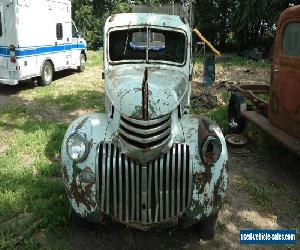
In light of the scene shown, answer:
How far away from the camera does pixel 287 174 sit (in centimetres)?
646

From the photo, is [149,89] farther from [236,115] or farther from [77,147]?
[236,115]

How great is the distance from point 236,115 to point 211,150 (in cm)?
421

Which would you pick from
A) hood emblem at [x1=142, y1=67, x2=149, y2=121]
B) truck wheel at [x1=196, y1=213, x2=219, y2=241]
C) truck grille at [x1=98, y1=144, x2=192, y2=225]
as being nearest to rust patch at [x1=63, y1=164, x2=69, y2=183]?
truck grille at [x1=98, y1=144, x2=192, y2=225]

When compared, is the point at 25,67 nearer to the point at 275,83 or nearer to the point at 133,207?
the point at 275,83

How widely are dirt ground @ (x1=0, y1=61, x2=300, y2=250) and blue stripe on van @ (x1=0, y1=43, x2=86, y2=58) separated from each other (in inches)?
280

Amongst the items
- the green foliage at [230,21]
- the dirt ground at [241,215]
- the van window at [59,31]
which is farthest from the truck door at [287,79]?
the green foliage at [230,21]

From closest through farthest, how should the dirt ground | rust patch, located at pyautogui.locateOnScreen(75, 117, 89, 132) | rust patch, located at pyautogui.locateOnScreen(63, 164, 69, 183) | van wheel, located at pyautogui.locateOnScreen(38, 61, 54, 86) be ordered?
rust patch, located at pyautogui.locateOnScreen(63, 164, 69, 183)
rust patch, located at pyautogui.locateOnScreen(75, 117, 89, 132)
the dirt ground
van wheel, located at pyautogui.locateOnScreen(38, 61, 54, 86)

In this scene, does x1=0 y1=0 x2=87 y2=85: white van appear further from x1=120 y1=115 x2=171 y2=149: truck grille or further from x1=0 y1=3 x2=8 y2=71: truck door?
x1=120 y1=115 x2=171 y2=149: truck grille

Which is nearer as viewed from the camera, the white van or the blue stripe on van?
the white van

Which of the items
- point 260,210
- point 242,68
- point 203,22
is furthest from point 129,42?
point 203,22

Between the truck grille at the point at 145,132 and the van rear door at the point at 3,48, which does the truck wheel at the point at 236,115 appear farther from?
the van rear door at the point at 3,48

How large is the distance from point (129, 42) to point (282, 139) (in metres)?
2.75

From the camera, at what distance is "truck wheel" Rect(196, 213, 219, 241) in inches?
174

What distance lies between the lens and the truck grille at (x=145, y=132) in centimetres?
390
